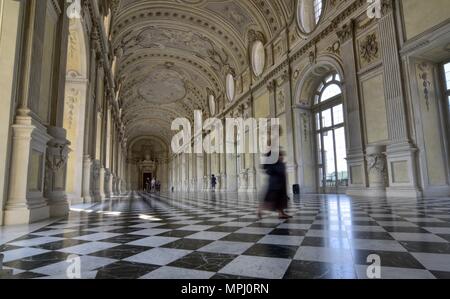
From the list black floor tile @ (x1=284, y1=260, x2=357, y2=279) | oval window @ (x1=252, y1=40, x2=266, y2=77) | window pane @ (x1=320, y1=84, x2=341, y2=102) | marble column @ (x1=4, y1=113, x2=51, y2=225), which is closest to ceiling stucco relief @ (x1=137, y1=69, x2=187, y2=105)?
oval window @ (x1=252, y1=40, x2=266, y2=77)

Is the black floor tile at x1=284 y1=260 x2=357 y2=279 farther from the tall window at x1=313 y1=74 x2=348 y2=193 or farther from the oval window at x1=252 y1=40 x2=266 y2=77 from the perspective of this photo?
the oval window at x1=252 y1=40 x2=266 y2=77

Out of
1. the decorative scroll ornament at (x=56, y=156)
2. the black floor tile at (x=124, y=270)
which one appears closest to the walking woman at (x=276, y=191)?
the black floor tile at (x=124, y=270)

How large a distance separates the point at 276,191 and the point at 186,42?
18.3m

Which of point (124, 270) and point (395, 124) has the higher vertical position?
point (395, 124)

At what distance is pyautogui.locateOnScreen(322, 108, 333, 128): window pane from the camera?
11.9m

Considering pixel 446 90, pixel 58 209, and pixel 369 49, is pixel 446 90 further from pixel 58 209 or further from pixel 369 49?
pixel 58 209

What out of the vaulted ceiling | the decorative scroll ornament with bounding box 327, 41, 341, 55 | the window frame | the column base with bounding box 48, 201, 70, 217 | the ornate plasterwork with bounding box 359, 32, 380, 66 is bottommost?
the column base with bounding box 48, 201, 70, 217

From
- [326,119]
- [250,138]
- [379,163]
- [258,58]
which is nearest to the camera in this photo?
[379,163]

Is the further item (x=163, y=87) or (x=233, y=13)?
(x=163, y=87)

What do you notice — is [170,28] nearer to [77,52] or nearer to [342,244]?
[77,52]

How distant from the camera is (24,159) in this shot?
3.77 meters

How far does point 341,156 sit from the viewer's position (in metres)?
11.2

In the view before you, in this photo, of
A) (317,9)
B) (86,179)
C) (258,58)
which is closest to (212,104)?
(258,58)
